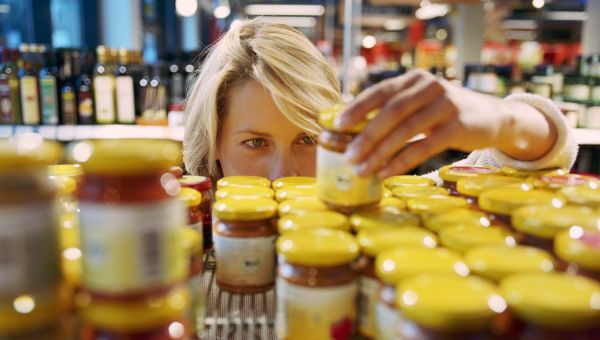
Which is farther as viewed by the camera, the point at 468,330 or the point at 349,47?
the point at 349,47

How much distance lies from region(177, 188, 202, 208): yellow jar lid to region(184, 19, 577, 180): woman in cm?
33

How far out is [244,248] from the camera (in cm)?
95

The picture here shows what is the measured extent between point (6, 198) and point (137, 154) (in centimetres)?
15

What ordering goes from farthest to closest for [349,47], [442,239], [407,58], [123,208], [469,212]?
1. [407,58]
2. [349,47]
3. [469,212]
4. [442,239]
5. [123,208]

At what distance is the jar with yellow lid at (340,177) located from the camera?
95 cm

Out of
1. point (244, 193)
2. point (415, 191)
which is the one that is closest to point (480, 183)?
point (415, 191)

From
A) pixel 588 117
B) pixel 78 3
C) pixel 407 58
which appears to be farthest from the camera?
pixel 407 58

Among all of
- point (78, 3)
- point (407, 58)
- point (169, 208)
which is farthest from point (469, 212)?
point (407, 58)

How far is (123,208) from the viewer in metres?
0.58

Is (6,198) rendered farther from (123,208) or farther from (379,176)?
(379,176)

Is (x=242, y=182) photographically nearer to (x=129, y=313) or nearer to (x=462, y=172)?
(x=462, y=172)

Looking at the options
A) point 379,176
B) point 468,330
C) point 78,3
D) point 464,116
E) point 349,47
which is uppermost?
point 78,3

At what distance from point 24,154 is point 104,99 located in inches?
110

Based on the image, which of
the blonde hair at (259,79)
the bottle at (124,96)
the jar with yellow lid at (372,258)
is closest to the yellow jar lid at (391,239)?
the jar with yellow lid at (372,258)
